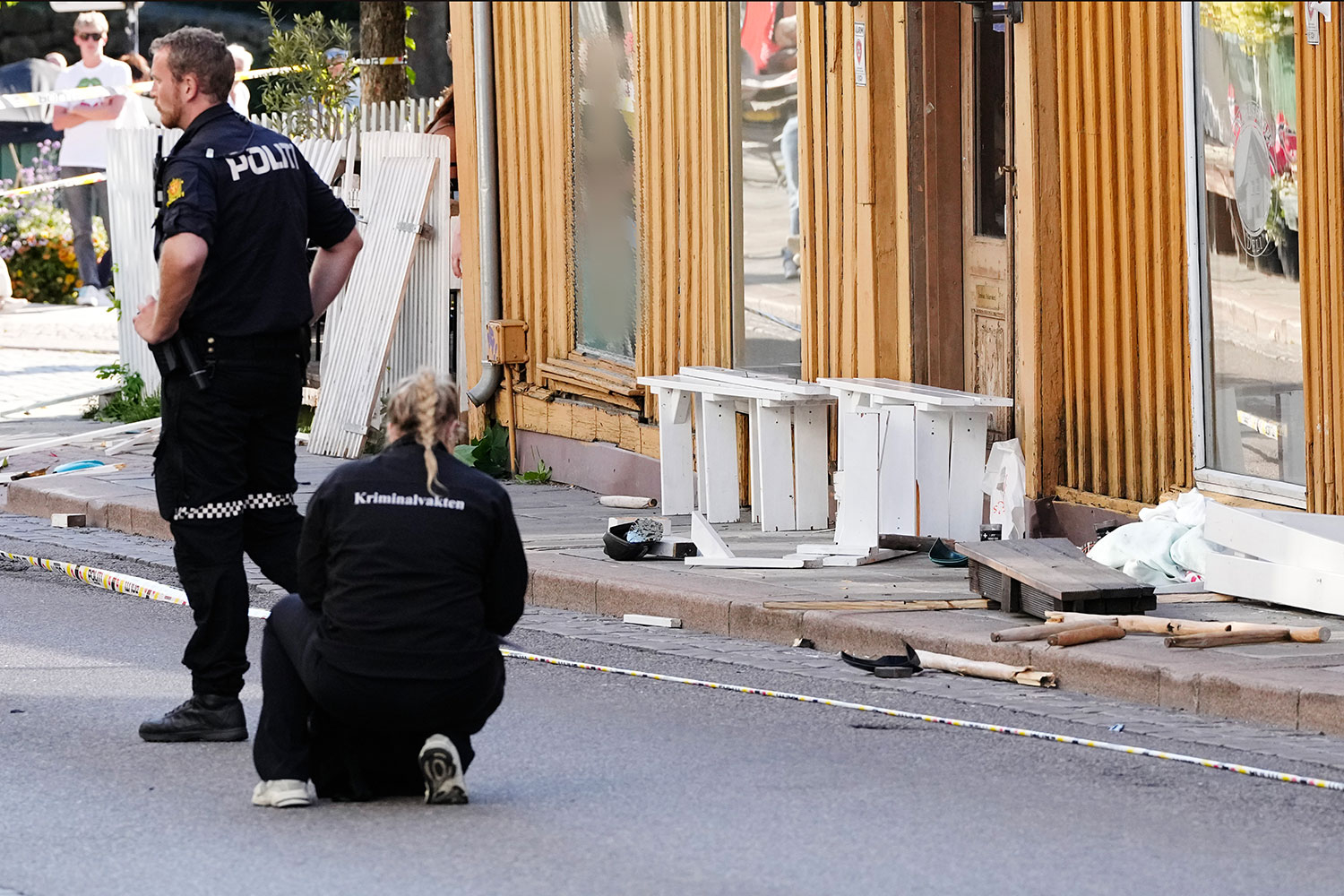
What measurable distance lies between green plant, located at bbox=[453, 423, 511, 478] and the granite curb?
336cm

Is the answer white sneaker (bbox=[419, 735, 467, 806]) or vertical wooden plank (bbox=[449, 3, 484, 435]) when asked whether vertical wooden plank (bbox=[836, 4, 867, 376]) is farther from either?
white sneaker (bbox=[419, 735, 467, 806])

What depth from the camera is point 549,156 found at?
1308 cm

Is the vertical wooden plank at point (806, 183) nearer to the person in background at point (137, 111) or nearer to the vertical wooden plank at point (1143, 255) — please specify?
the vertical wooden plank at point (1143, 255)

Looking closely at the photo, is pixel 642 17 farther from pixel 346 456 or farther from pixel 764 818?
pixel 764 818

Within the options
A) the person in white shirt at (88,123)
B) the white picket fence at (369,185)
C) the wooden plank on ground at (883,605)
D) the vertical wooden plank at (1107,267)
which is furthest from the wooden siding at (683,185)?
the person in white shirt at (88,123)

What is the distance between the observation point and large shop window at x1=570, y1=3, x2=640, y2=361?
40.7 ft

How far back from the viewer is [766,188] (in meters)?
11.2

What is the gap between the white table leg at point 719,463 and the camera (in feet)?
35.5

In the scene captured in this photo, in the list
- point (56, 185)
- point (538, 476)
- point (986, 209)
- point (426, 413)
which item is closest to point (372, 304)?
point (538, 476)

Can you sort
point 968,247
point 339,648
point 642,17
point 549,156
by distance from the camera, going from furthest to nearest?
point 549,156, point 642,17, point 968,247, point 339,648

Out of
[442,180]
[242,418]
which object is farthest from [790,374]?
[242,418]

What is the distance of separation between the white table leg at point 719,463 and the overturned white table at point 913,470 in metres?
1.31

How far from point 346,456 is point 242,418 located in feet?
23.9

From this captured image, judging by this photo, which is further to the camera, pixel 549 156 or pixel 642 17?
pixel 549 156
